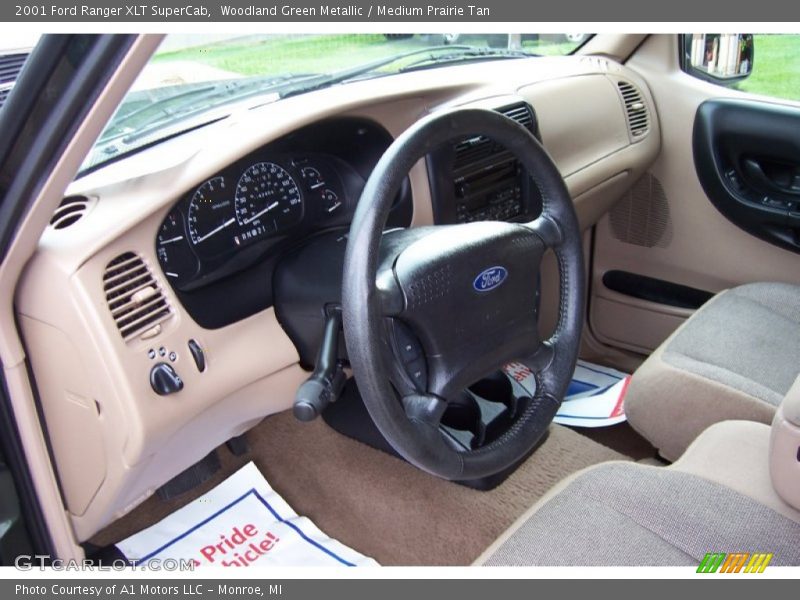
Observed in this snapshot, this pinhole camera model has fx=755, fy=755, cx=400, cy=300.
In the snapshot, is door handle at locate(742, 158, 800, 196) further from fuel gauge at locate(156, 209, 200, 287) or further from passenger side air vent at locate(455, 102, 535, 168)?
fuel gauge at locate(156, 209, 200, 287)

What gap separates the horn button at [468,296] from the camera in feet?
3.39

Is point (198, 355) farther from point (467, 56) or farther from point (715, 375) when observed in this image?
point (467, 56)

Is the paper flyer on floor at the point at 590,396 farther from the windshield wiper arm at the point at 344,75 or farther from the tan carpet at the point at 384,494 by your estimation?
the windshield wiper arm at the point at 344,75

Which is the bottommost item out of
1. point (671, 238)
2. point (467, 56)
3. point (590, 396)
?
point (590, 396)

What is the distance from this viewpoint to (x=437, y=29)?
3.44 feet

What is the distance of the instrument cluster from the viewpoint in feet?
3.86

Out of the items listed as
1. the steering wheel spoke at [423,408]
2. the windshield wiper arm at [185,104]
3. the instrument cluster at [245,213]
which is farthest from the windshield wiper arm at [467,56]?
the steering wheel spoke at [423,408]

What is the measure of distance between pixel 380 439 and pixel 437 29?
2.97 ft

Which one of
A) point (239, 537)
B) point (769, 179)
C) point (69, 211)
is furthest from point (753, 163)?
point (69, 211)

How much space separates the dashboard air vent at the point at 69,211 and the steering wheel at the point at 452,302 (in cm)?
42

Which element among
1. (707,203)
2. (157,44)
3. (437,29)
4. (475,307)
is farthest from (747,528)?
(707,203)

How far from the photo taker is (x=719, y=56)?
1.97 metres

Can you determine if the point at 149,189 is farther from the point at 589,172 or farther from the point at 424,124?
the point at 589,172

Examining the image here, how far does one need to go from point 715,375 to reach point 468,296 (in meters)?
0.63
